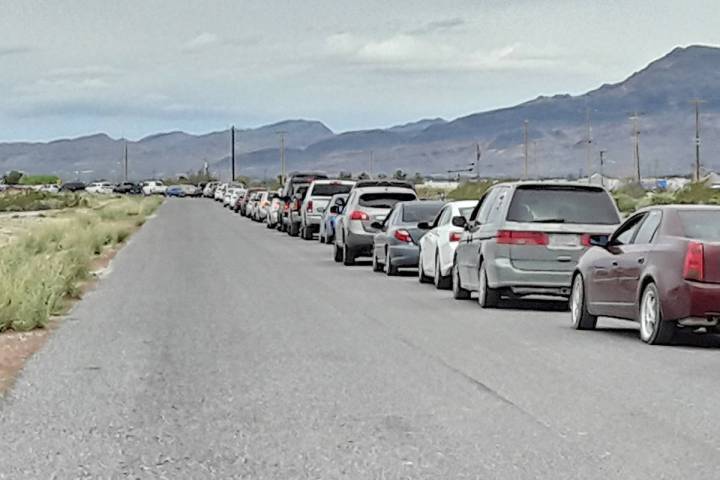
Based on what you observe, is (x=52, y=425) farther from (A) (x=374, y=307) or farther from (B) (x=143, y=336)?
(A) (x=374, y=307)

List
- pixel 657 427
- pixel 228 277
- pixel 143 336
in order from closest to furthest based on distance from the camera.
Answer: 1. pixel 657 427
2. pixel 143 336
3. pixel 228 277

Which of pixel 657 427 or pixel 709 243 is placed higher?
pixel 709 243

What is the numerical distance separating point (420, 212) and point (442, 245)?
4253 millimetres

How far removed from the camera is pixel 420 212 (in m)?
28.5

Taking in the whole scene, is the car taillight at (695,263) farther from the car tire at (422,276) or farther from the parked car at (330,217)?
the parked car at (330,217)

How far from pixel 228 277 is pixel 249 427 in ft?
54.4

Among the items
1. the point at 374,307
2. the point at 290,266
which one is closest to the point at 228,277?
the point at 290,266

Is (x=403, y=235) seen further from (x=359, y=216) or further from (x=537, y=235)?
(x=537, y=235)

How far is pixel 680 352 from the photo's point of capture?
598 inches

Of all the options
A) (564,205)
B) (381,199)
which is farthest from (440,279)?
(381,199)

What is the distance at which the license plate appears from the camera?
65.3 feet

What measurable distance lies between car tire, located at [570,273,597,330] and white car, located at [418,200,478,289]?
5810 mm

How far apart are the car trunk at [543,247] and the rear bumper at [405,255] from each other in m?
7.42

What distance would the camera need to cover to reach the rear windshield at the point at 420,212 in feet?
92.7
